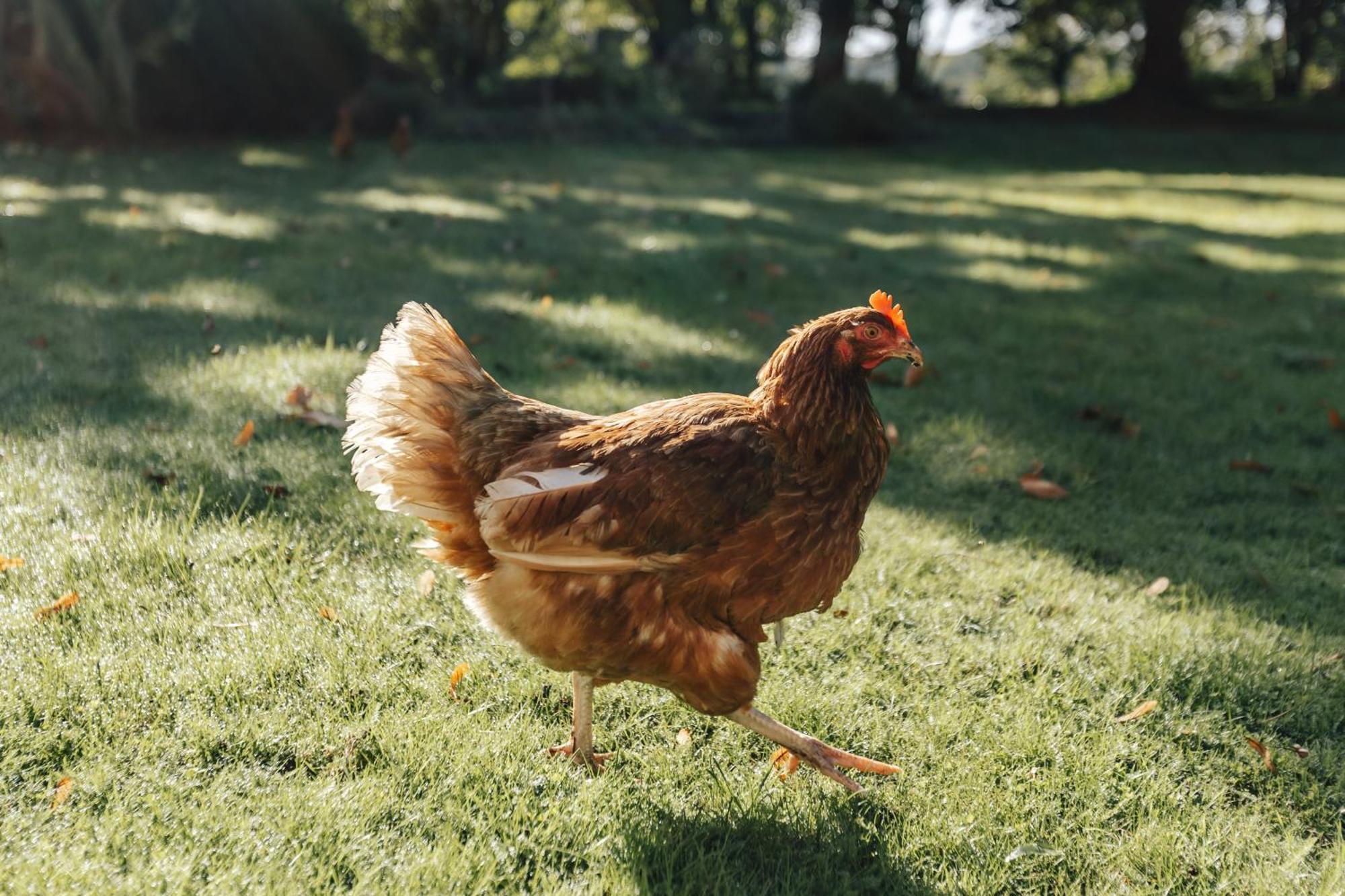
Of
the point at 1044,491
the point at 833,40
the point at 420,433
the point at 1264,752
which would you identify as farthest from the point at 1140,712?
the point at 833,40

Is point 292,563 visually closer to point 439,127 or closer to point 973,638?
point 973,638

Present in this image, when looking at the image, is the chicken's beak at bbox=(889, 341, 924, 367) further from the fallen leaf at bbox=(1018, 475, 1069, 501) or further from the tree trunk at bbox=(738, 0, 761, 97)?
the tree trunk at bbox=(738, 0, 761, 97)

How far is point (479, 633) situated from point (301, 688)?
2.09 feet

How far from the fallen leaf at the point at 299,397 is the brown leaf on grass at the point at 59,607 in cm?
175

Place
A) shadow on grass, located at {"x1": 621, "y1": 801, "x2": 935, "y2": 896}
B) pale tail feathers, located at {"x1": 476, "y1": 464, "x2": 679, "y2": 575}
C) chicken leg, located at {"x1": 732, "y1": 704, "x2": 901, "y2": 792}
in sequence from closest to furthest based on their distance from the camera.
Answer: shadow on grass, located at {"x1": 621, "y1": 801, "x2": 935, "y2": 896} → pale tail feathers, located at {"x1": 476, "y1": 464, "x2": 679, "y2": 575} → chicken leg, located at {"x1": 732, "y1": 704, "x2": 901, "y2": 792}

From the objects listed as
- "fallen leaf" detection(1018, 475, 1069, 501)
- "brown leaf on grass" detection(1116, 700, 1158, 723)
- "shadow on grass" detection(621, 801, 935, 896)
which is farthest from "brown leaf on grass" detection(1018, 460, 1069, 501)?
"shadow on grass" detection(621, 801, 935, 896)

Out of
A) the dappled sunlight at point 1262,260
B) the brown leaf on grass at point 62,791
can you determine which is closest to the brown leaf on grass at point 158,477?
the brown leaf on grass at point 62,791

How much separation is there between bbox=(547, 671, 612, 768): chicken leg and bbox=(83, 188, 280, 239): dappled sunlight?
7.28m

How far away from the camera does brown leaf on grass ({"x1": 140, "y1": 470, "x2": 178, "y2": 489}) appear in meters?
4.00

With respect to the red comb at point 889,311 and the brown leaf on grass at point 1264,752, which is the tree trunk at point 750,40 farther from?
the brown leaf on grass at point 1264,752

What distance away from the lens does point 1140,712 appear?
3.11m

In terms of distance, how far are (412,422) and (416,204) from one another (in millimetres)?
8993

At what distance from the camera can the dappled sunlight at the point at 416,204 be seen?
10461mm

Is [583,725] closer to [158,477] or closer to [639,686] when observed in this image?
[639,686]
